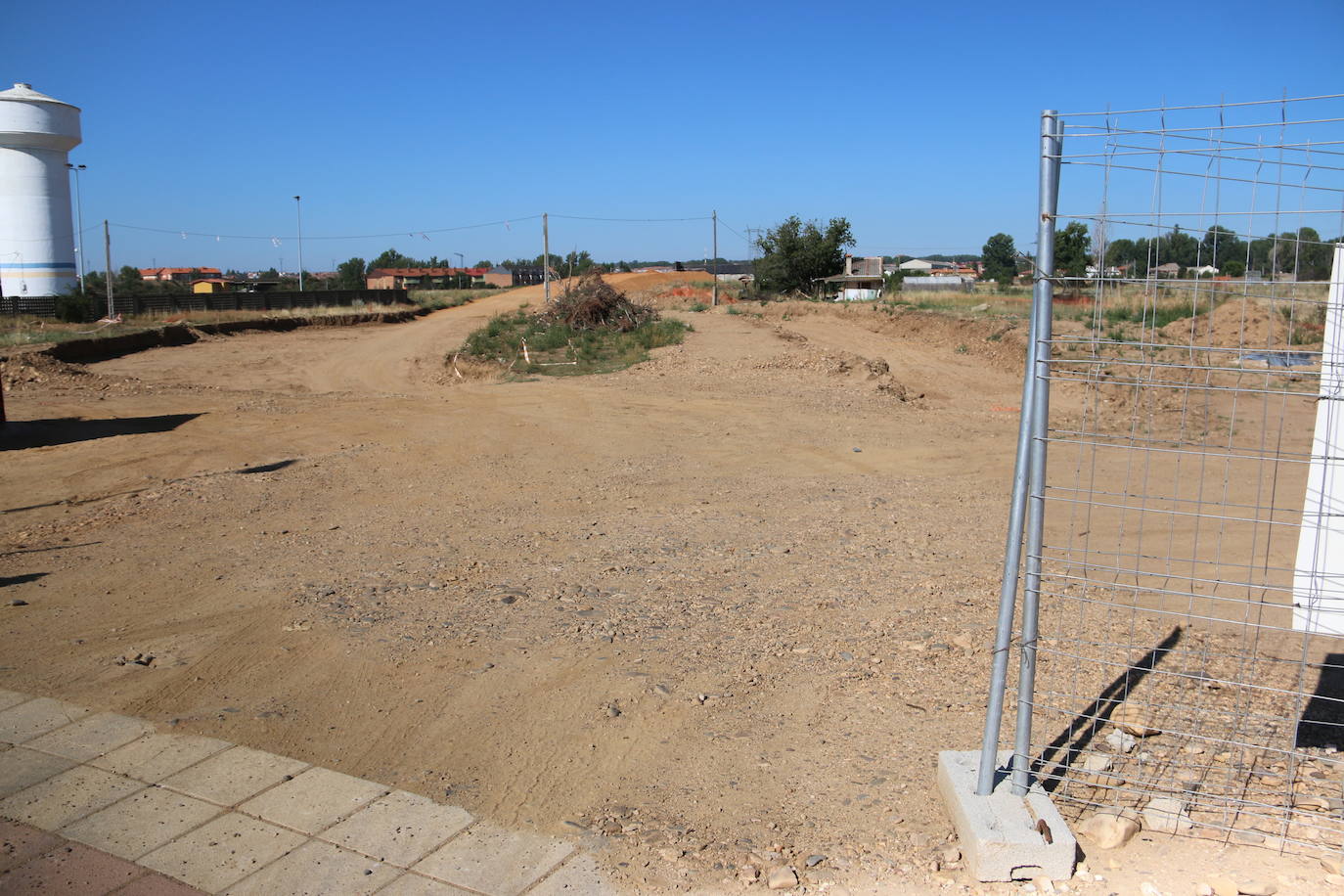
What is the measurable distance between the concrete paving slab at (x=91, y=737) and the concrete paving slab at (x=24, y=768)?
0.14ft

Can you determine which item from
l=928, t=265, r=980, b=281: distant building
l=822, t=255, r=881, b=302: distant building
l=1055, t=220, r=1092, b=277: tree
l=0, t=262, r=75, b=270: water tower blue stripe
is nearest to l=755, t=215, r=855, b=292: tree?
l=822, t=255, r=881, b=302: distant building

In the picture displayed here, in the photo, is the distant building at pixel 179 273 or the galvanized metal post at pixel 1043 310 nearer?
the galvanized metal post at pixel 1043 310

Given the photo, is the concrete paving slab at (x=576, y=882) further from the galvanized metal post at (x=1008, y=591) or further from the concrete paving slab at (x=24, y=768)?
the concrete paving slab at (x=24, y=768)

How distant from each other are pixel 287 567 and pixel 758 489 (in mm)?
4567

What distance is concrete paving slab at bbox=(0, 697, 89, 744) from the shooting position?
4.31 m

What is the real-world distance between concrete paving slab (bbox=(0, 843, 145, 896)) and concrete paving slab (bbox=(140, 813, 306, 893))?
9cm

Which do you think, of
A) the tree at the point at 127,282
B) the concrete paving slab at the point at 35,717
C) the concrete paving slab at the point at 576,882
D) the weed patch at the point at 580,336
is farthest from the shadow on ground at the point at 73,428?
the tree at the point at 127,282

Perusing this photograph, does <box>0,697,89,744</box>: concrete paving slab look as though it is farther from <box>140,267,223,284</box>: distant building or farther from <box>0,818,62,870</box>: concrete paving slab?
<box>140,267,223,284</box>: distant building

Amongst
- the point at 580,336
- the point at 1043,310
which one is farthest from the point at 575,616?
the point at 580,336

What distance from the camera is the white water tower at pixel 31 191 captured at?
148 ft

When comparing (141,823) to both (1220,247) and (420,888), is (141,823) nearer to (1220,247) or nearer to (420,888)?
(420,888)

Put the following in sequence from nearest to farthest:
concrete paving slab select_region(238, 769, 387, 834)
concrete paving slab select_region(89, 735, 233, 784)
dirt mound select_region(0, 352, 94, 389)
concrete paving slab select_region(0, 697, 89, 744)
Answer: concrete paving slab select_region(238, 769, 387, 834)
concrete paving slab select_region(89, 735, 233, 784)
concrete paving slab select_region(0, 697, 89, 744)
dirt mound select_region(0, 352, 94, 389)

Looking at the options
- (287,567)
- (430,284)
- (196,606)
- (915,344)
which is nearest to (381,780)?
(196,606)

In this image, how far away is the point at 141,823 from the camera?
3633 mm
